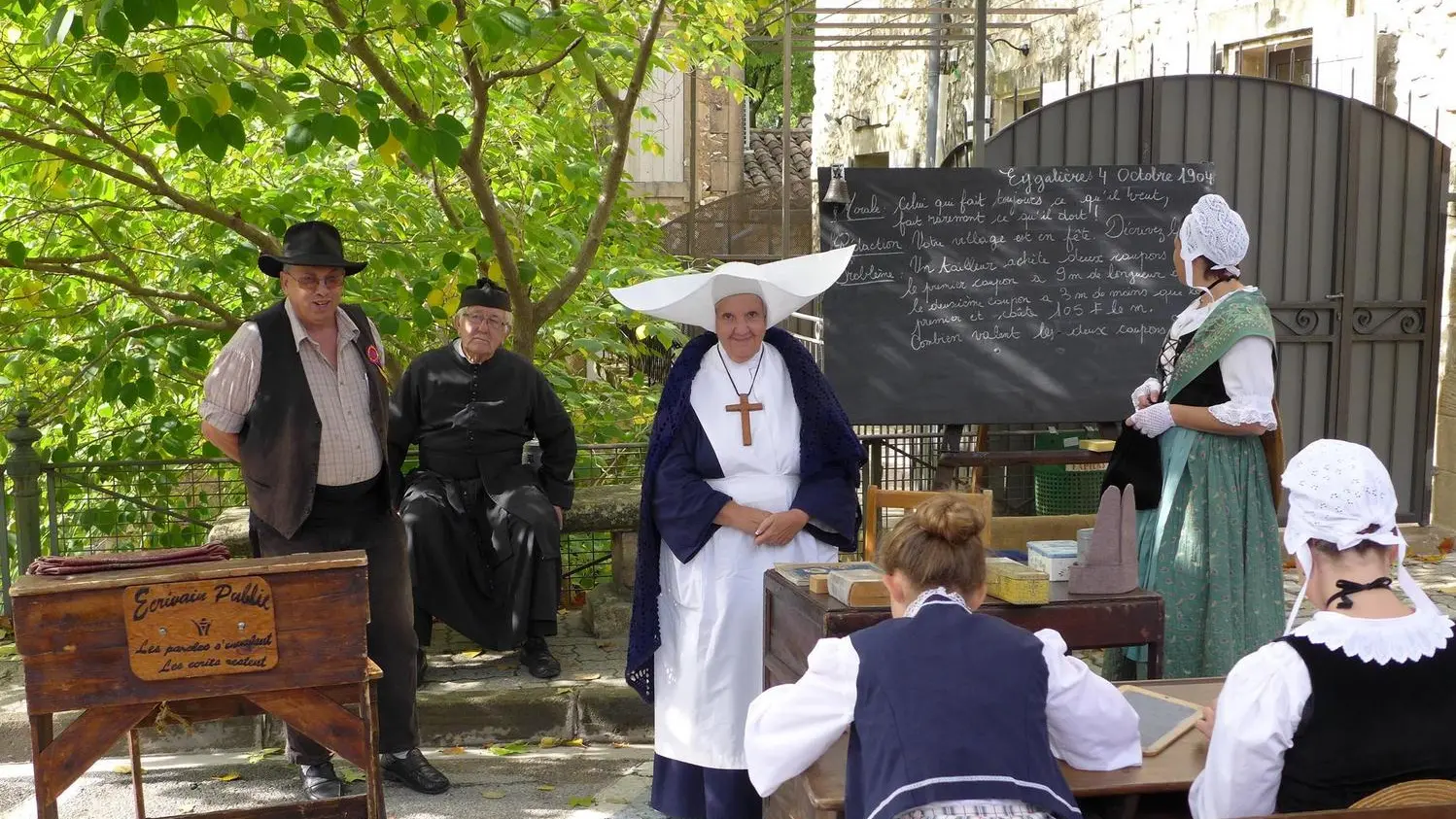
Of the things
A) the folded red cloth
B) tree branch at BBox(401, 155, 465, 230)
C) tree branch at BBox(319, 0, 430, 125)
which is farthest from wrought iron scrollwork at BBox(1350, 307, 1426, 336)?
the folded red cloth

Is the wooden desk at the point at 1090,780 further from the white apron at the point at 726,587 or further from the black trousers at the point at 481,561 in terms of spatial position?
the black trousers at the point at 481,561

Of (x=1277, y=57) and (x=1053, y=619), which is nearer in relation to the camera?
(x=1053, y=619)

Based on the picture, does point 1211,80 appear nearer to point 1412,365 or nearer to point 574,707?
point 1412,365

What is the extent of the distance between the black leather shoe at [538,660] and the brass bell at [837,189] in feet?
7.37

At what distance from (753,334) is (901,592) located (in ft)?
6.29

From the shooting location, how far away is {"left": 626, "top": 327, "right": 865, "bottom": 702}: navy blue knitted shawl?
4.53 meters

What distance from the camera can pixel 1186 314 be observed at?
15.5ft

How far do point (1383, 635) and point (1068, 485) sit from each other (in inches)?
185

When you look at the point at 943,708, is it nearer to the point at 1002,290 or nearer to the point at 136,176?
the point at 1002,290

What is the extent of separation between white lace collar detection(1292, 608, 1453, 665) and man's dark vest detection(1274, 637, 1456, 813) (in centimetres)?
1

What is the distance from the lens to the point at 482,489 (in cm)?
569

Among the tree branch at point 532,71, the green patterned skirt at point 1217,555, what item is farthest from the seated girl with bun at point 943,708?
the tree branch at point 532,71

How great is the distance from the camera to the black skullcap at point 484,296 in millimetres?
5605

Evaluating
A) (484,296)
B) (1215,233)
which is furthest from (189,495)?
(1215,233)
